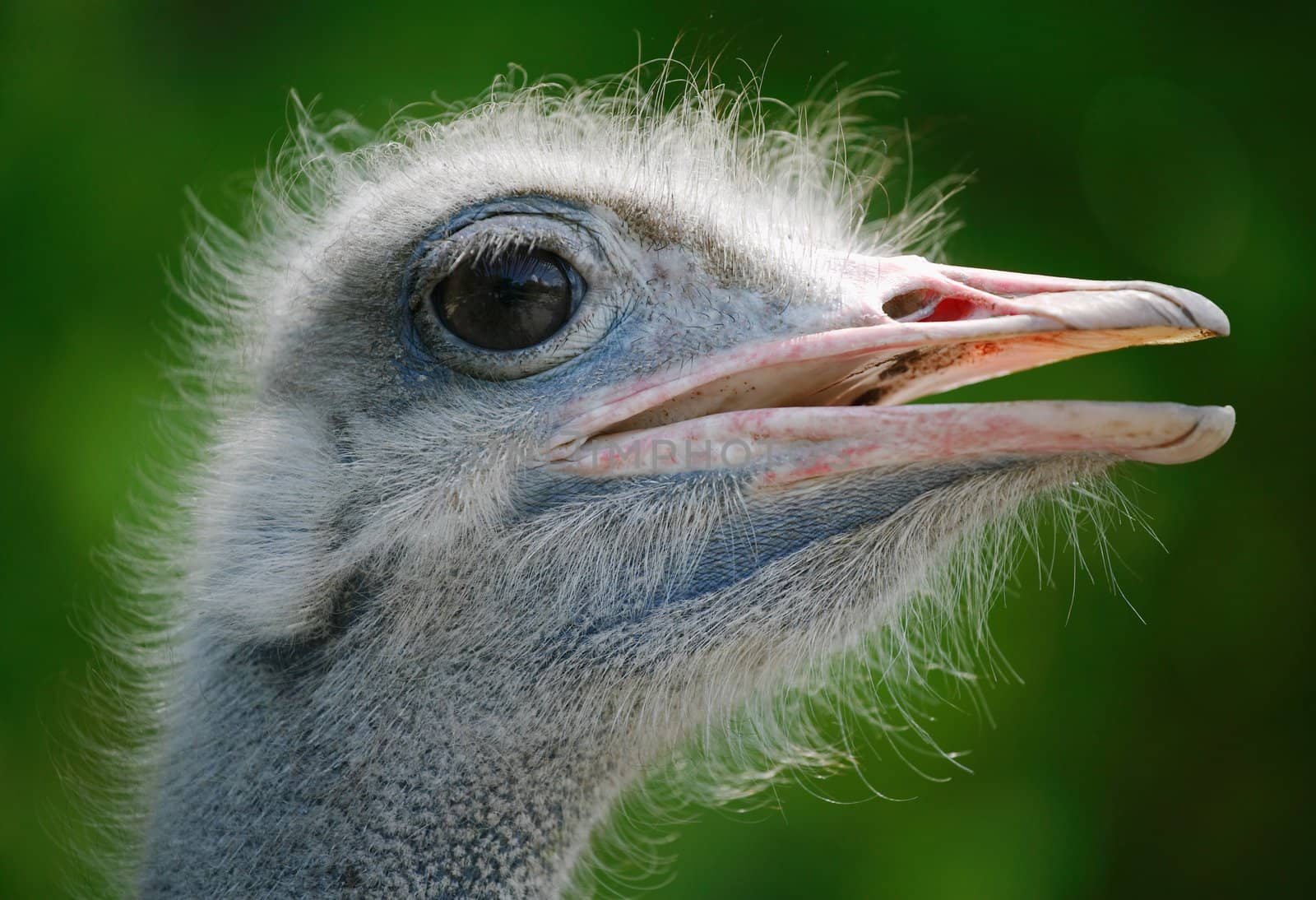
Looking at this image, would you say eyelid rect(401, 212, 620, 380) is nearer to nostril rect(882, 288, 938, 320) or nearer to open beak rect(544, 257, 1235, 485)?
open beak rect(544, 257, 1235, 485)

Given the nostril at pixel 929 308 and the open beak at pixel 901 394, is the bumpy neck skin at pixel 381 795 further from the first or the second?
the nostril at pixel 929 308

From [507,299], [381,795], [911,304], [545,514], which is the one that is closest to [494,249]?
[507,299]

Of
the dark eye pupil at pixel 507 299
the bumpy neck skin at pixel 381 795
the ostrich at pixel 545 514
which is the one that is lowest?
the bumpy neck skin at pixel 381 795

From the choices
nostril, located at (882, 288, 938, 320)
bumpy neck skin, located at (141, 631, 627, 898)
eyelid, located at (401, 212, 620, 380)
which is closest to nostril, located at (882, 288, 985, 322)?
nostril, located at (882, 288, 938, 320)

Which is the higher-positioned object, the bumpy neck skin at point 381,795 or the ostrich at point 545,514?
the ostrich at point 545,514

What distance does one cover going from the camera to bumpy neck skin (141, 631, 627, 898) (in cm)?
166

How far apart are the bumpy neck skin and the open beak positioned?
0.38 meters

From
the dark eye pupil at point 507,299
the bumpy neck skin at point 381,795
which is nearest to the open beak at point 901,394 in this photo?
the dark eye pupil at point 507,299

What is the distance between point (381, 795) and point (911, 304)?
973 mm

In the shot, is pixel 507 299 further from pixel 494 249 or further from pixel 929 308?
pixel 929 308

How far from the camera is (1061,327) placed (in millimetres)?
1472

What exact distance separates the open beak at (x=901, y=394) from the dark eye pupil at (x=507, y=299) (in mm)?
127

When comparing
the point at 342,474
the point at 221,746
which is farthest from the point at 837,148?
the point at 221,746

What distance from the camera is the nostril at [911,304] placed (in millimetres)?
1640
